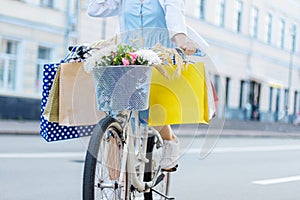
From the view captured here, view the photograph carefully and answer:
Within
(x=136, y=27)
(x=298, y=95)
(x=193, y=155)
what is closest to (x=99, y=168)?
(x=136, y=27)

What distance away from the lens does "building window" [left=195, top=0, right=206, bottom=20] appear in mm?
31469

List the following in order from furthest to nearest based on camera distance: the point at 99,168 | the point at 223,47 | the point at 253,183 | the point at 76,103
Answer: the point at 223,47 → the point at 253,183 → the point at 76,103 → the point at 99,168

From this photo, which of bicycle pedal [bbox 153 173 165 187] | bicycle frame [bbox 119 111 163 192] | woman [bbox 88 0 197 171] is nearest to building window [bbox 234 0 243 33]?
bicycle pedal [bbox 153 173 165 187]

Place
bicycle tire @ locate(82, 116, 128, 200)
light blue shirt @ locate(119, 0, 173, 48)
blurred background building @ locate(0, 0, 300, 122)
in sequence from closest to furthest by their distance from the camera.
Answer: bicycle tire @ locate(82, 116, 128, 200) → light blue shirt @ locate(119, 0, 173, 48) → blurred background building @ locate(0, 0, 300, 122)

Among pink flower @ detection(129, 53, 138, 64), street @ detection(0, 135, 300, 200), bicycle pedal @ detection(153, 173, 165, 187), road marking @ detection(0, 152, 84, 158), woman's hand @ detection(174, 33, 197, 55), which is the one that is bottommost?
street @ detection(0, 135, 300, 200)

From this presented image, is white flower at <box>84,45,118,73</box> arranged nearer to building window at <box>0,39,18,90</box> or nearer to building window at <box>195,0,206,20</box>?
building window at <box>0,39,18,90</box>

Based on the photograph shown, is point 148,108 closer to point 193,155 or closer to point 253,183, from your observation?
point 253,183

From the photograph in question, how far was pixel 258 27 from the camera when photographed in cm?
3875

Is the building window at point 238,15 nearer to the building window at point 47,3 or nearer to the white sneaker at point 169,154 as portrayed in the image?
the building window at point 47,3

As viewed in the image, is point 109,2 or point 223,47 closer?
point 109,2

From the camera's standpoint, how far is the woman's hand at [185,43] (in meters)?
3.73

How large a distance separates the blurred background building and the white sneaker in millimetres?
617

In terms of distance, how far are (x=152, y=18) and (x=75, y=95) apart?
72 cm

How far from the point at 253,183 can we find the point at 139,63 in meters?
4.15
